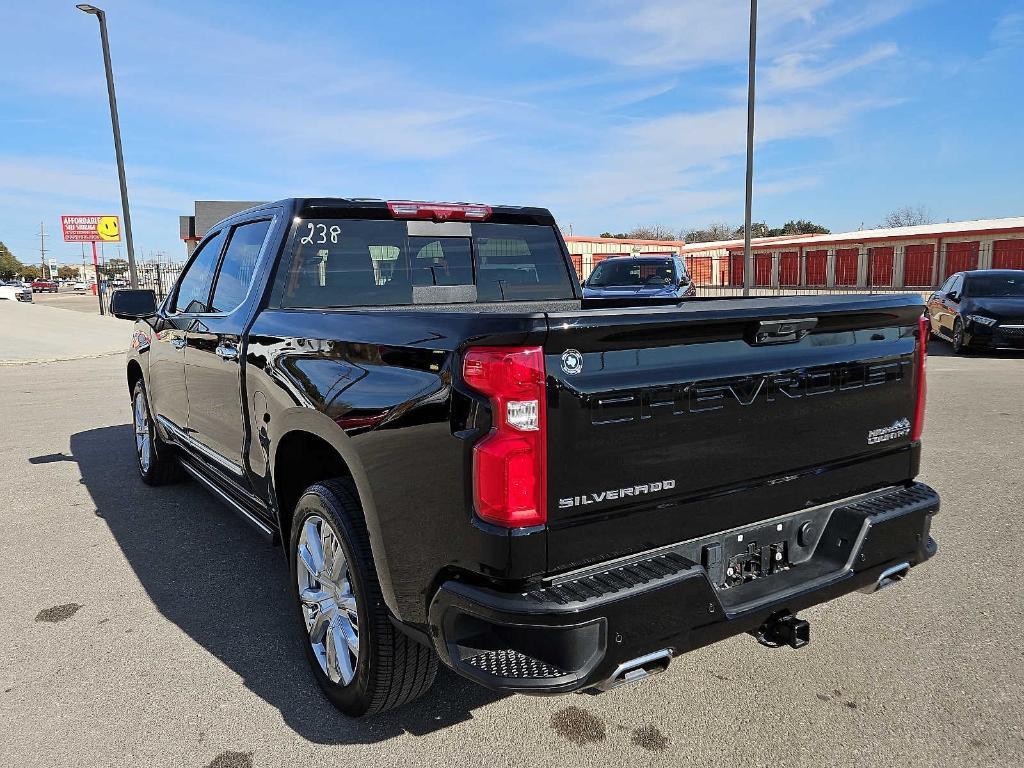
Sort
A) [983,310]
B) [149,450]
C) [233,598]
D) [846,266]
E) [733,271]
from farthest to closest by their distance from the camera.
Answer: [733,271] → [846,266] → [983,310] → [149,450] → [233,598]

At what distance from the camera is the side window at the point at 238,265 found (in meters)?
3.84

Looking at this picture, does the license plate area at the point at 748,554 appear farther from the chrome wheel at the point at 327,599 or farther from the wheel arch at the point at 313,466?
Result: the chrome wheel at the point at 327,599

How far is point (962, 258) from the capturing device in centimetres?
3684

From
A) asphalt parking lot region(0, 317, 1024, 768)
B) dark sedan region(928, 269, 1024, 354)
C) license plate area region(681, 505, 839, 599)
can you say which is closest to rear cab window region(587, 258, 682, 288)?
dark sedan region(928, 269, 1024, 354)

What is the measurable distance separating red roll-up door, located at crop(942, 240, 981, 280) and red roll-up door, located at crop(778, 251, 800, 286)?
9.63m

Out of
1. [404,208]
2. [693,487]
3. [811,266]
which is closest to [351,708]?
[693,487]

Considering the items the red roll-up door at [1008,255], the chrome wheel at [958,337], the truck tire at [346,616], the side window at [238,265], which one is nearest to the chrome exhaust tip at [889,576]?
the truck tire at [346,616]

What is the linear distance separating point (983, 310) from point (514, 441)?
14.0 metres

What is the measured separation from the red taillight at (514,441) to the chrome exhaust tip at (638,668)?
1.58ft

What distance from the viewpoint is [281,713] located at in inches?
113

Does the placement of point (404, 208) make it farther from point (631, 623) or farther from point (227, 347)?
point (631, 623)

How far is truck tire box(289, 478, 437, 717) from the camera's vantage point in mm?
2592

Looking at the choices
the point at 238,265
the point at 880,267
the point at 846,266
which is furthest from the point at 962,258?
the point at 238,265

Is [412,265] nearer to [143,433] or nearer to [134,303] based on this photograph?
[134,303]
